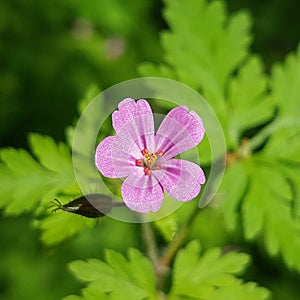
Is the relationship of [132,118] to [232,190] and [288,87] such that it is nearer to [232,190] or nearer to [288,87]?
[232,190]

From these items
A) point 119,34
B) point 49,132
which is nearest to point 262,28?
point 119,34

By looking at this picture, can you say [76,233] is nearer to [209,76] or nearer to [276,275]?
[209,76]

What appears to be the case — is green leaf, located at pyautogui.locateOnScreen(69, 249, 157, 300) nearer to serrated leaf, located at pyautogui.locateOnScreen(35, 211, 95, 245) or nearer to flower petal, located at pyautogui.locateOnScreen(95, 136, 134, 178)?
serrated leaf, located at pyautogui.locateOnScreen(35, 211, 95, 245)

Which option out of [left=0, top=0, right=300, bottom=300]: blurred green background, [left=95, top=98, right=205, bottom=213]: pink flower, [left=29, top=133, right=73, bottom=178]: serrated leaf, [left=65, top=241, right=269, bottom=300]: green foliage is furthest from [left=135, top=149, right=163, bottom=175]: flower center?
[left=0, top=0, right=300, bottom=300]: blurred green background

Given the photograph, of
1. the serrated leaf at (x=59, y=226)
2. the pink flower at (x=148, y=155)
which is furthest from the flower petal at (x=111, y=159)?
the serrated leaf at (x=59, y=226)

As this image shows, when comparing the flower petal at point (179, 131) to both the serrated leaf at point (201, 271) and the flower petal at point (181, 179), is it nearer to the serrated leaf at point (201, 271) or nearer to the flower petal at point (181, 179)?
the flower petal at point (181, 179)

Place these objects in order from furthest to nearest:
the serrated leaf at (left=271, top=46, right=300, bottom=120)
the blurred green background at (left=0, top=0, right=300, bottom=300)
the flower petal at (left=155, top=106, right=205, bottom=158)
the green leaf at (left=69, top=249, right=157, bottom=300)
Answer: the blurred green background at (left=0, top=0, right=300, bottom=300), the serrated leaf at (left=271, top=46, right=300, bottom=120), the green leaf at (left=69, top=249, right=157, bottom=300), the flower petal at (left=155, top=106, right=205, bottom=158)

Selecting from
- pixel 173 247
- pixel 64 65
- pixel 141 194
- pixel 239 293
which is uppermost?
pixel 64 65

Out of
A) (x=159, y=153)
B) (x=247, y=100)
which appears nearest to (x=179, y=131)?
(x=159, y=153)
